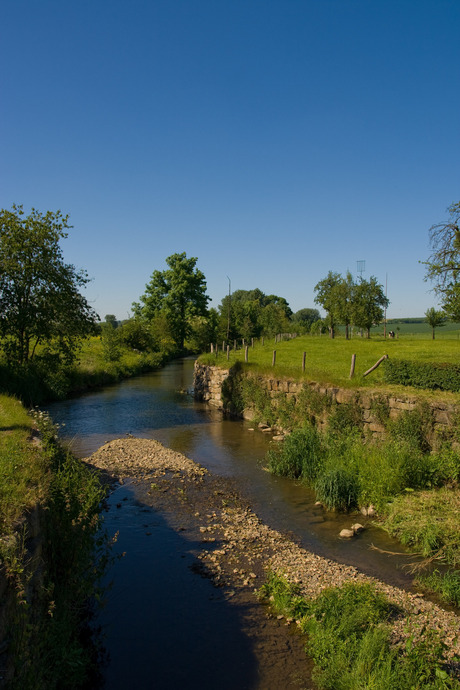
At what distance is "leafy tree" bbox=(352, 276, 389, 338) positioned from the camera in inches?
2279

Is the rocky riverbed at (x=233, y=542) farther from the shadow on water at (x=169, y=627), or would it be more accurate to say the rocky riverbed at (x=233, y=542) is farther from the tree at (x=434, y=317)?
the tree at (x=434, y=317)

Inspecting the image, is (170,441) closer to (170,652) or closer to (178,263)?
(170,652)

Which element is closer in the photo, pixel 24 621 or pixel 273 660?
pixel 24 621

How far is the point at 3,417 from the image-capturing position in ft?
38.9

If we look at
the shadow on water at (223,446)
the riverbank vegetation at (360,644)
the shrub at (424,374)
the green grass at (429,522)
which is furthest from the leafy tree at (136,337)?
the riverbank vegetation at (360,644)

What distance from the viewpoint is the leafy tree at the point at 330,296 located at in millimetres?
61575

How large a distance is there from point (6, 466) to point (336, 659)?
5.69 meters

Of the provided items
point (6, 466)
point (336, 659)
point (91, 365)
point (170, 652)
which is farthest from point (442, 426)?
point (91, 365)

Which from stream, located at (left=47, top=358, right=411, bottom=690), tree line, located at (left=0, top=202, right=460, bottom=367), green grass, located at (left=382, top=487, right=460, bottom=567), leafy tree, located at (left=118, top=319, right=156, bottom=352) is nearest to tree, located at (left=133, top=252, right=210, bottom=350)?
tree line, located at (left=0, top=202, right=460, bottom=367)

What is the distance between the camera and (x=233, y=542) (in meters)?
10.1

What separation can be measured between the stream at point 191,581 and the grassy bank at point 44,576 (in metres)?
0.85

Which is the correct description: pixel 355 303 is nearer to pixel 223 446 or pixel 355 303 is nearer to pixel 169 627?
pixel 223 446

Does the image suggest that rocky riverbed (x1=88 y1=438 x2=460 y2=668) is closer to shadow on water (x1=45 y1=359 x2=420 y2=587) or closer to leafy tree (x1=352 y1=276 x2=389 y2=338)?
shadow on water (x1=45 y1=359 x2=420 y2=587)

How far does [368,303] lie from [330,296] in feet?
18.2
